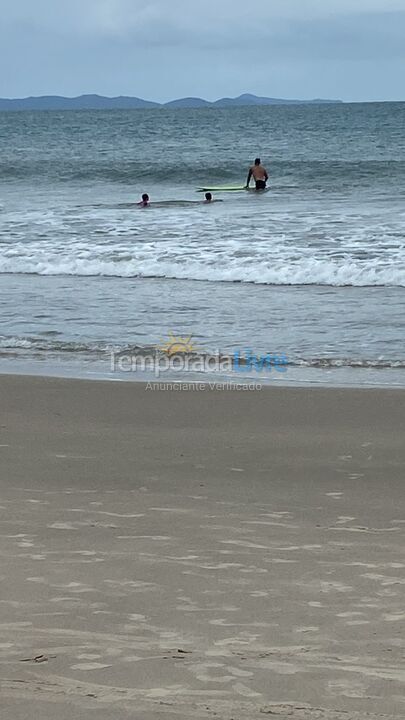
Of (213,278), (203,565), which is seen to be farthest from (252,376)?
(213,278)

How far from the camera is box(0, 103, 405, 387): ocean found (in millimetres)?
8836

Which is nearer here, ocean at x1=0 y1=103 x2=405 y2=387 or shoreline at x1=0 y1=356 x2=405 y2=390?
shoreline at x1=0 y1=356 x2=405 y2=390

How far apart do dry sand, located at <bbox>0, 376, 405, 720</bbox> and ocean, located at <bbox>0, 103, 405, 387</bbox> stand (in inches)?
71.3

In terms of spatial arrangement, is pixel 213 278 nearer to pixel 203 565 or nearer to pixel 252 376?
pixel 252 376

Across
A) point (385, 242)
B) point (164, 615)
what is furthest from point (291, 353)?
point (385, 242)

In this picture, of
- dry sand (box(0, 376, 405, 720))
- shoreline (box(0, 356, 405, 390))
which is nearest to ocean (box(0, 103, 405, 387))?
shoreline (box(0, 356, 405, 390))

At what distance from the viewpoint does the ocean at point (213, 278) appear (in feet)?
29.0

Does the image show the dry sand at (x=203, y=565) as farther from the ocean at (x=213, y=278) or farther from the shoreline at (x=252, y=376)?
the ocean at (x=213, y=278)

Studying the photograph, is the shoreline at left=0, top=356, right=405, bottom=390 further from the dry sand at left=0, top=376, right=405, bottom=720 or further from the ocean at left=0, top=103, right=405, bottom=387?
the dry sand at left=0, top=376, right=405, bottom=720

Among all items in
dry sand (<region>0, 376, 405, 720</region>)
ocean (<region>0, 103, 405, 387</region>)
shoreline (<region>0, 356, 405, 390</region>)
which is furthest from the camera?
ocean (<region>0, 103, 405, 387</region>)

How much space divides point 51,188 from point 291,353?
2475 cm

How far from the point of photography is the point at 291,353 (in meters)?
8.77

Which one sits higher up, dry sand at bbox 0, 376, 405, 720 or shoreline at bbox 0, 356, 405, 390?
shoreline at bbox 0, 356, 405, 390

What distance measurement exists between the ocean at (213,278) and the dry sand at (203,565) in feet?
5.94
